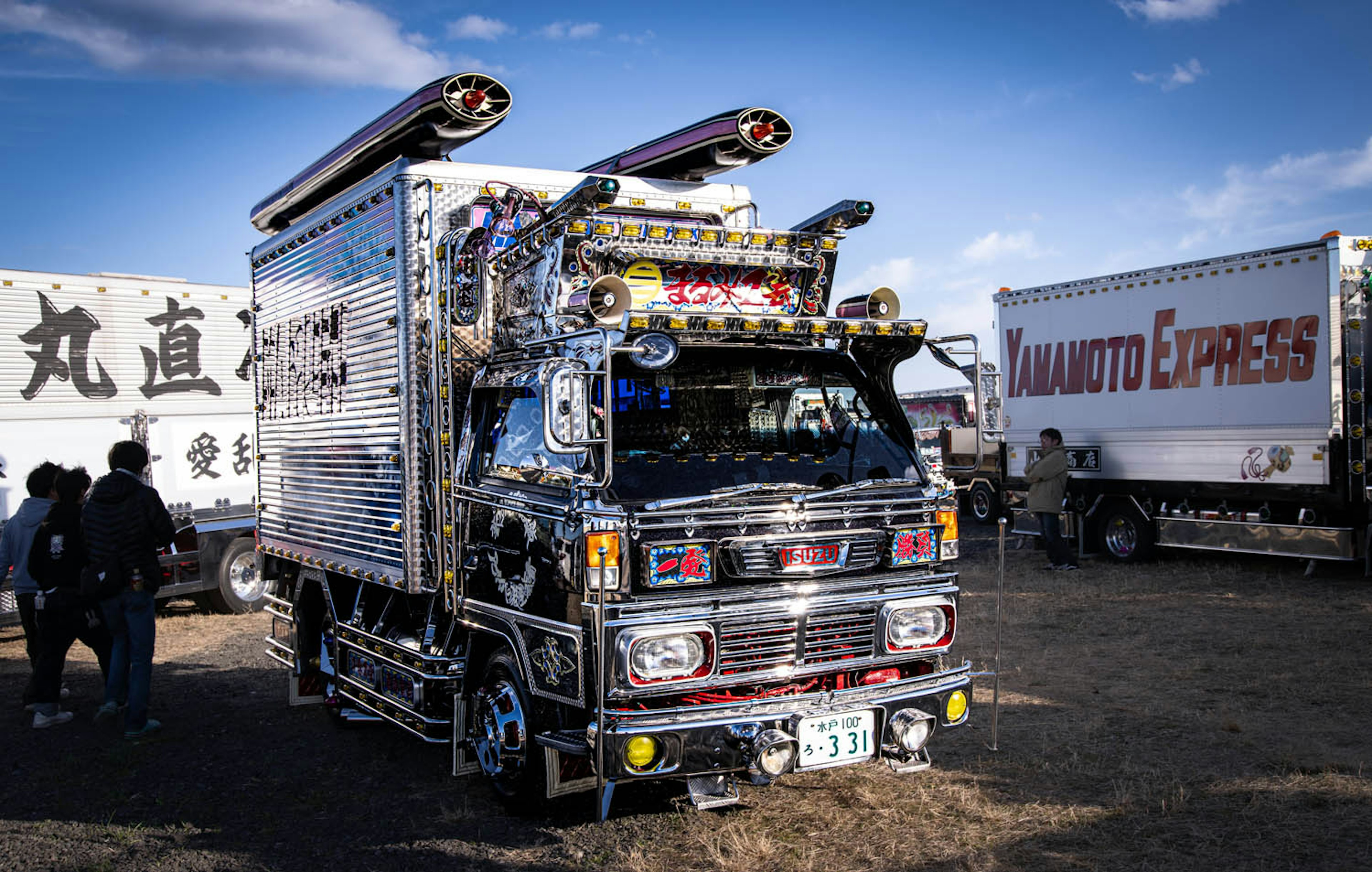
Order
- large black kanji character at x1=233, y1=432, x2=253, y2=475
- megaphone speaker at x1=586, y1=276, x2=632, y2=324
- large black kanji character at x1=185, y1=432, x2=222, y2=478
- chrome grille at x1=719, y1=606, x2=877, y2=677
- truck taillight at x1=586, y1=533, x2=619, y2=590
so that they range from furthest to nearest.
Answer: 1. large black kanji character at x1=233, y1=432, x2=253, y2=475
2. large black kanji character at x1=185, y1=432, x2=222, y2=478
3. megaphone speaker at x1=586, y1=276, x2=632, y2=324
4. chrome grille at x1=719, y1=606, x2=877, y2=677
5. truck taillight at x1=586, y1=533, x2=619, y2=590

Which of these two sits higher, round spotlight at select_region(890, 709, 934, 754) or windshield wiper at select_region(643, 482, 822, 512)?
windshield wiper at select_region(643, 482, 822, 512)

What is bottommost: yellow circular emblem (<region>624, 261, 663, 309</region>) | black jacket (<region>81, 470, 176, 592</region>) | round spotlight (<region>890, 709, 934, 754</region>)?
round spotlight (<region>890, 709, 934, 754</region>)

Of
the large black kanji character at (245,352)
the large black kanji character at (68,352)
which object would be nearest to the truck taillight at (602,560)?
the large black kanji character at (245,352)

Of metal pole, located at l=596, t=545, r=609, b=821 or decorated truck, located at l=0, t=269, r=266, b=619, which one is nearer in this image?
metal pole, located at l=596, t=545, r=609, b=821

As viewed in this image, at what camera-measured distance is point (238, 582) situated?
515 inches

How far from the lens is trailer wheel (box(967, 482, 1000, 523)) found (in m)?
19.8

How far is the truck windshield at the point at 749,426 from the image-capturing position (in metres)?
→ 5.27

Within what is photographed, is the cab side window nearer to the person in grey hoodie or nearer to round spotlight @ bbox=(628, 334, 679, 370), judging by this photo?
round spotlight @ bbox=(628, 334, 679, 370)

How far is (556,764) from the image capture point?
5.08 m

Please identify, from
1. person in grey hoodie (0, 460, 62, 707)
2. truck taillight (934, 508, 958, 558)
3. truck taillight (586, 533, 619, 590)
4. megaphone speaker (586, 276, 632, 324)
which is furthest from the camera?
person in grey hoodie (0, 460, 62, 707)

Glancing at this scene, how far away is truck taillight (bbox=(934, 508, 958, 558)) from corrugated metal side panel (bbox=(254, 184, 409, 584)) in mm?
3046

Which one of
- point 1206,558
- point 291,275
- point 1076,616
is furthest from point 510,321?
point 1206,558

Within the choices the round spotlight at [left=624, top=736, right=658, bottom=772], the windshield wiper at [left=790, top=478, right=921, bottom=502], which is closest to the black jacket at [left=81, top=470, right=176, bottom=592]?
the round spotlight at [left=624, top=736, right=658, bottom=772]

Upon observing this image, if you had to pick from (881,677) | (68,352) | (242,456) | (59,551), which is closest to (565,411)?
(881,677)
